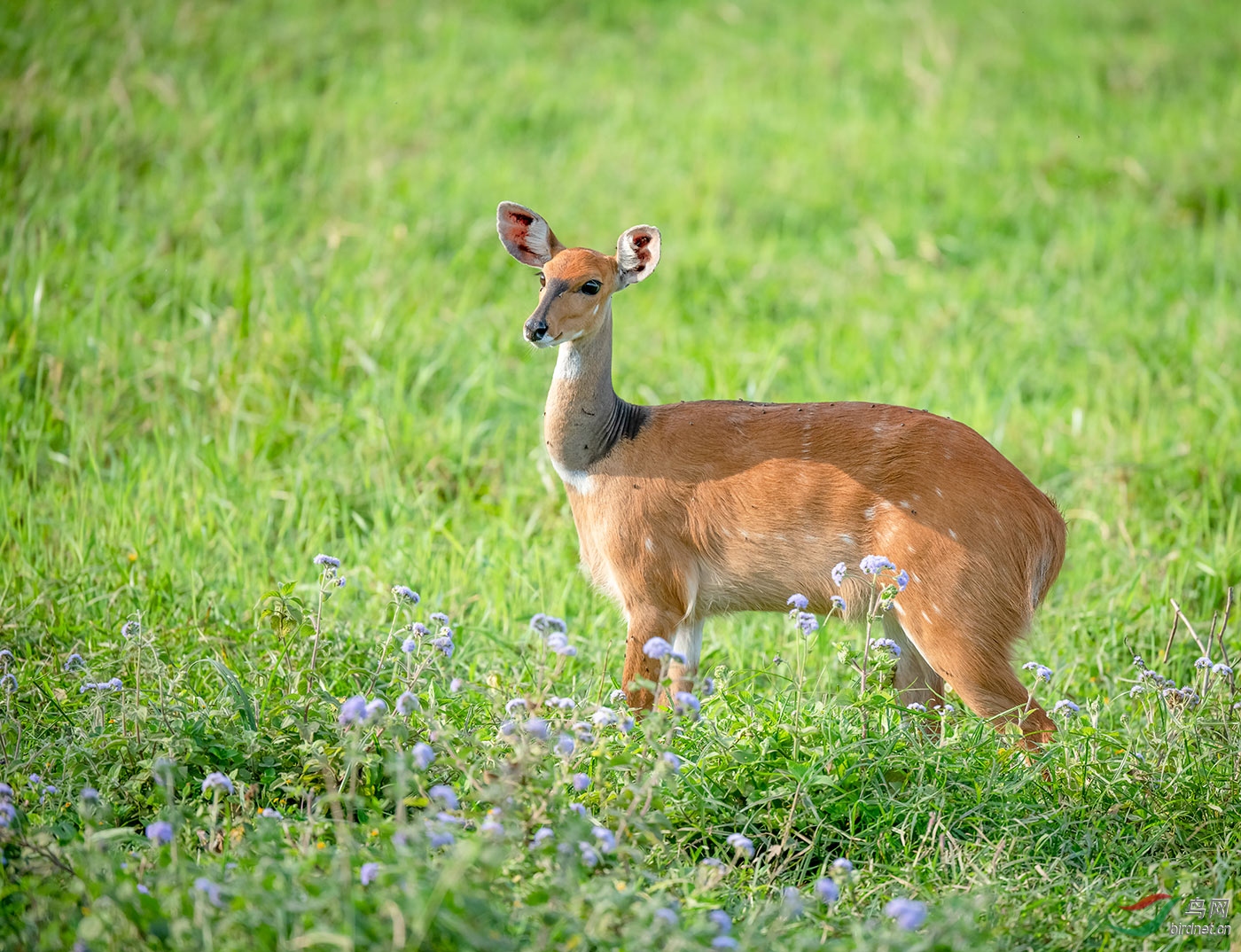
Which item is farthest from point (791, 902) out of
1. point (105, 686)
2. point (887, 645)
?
point (105, 686)

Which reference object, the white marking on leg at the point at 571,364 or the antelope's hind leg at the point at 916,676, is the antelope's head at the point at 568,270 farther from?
the antelope's hind leg at the point at 916,676

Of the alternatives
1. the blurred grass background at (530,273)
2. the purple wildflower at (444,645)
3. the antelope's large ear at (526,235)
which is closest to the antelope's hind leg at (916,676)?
the blurred grass background at (530,273)

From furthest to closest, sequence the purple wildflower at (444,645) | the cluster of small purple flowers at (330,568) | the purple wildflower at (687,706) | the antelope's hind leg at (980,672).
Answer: the antelope's hind leg at (980,672) → the cluster of small purple flowers at (330,568) → the purple wildflower at (444,645) → the purple wildflower at (687,706)

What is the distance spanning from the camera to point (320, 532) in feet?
19.0

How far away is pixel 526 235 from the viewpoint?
4.84m

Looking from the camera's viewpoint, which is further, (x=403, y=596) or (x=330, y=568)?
(x=330, y=568)

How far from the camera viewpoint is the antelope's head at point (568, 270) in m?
4.32

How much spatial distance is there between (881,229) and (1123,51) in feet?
14.6

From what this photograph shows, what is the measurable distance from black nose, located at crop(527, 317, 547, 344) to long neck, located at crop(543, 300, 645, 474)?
11.4 inches

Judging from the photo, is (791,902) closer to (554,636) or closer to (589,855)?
(589,855)

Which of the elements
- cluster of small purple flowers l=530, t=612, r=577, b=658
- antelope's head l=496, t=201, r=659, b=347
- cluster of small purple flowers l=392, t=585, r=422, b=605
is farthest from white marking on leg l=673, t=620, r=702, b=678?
cluster of small purple flowers l=530, t=612, r=577, b=658

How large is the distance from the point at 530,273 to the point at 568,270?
13.8ft

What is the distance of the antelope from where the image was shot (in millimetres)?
4176

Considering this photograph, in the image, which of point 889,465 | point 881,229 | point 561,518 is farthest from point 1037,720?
point 881,229
